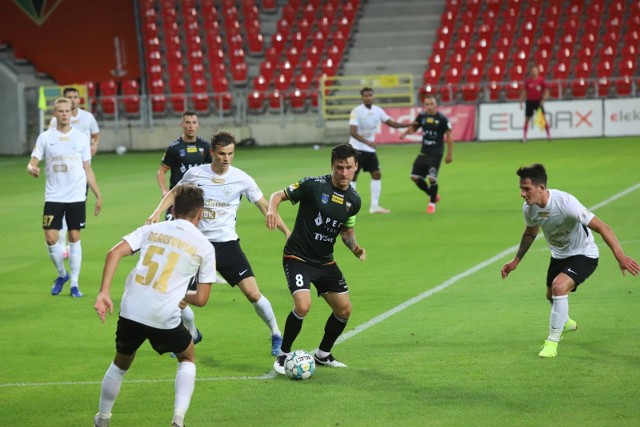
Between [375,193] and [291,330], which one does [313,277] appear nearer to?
[291,330]

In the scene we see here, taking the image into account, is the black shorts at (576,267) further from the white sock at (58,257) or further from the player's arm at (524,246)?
the white sock at (58,257)

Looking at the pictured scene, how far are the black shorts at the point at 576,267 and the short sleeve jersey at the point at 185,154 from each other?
5452mm

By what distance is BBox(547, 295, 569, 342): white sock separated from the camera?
32.2 feet

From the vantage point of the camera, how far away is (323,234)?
31.2ft

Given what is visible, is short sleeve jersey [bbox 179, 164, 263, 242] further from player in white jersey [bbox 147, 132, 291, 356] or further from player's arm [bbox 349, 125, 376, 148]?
player's arm [bbox 349, 125, 376, 148]

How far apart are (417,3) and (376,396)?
36859 mm

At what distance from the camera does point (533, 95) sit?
3397 cm

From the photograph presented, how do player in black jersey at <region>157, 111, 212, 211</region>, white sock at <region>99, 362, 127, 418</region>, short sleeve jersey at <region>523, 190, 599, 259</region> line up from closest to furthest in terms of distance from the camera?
white sock at <region>99, 362, 127, 418</region>, short sleeve jersey at <region>523, 190, 599, 259</region>, player in black jersey at <region>157, 111, 212, 211</region>

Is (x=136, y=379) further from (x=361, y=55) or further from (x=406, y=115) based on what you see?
(x=361, y=55)

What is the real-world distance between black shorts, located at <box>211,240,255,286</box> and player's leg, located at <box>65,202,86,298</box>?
393cm

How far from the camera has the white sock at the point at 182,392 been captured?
24.1 feet

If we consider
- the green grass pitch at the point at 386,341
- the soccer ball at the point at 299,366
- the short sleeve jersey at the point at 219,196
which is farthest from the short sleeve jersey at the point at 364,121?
the soccer ball at the point at 299,366

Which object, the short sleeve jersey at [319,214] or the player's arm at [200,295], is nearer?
the player's arm at [200,295]

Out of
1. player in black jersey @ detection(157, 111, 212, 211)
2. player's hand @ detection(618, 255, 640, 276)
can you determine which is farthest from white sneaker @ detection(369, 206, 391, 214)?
player's hand @ detection(618, 255, 640, 276)
